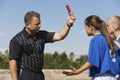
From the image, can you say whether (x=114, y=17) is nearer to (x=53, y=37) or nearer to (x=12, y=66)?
(x=53, y=37)

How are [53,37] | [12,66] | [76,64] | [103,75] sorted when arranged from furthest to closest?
[76,64] < [53,37] < [12,66] < [103,75]

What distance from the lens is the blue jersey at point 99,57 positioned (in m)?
5.24

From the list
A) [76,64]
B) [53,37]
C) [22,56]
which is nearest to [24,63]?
[22,56]

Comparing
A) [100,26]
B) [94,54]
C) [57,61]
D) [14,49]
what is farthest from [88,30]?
[57,61]

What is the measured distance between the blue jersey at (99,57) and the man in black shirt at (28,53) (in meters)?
0.79

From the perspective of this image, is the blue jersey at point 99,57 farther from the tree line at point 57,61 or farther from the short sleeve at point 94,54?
the tree line at point 57,61

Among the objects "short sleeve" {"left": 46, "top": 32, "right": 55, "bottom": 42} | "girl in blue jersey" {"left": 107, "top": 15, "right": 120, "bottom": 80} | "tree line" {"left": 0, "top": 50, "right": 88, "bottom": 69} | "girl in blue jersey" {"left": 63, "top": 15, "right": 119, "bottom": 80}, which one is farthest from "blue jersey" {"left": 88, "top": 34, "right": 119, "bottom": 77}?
"tree line" {"left": 0, "top": 50, "right": 88, "bottom": 69}

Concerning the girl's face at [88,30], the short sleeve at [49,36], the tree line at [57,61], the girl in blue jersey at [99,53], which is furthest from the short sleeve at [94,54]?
the tree line at [57,61]

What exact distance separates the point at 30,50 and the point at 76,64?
770 inches

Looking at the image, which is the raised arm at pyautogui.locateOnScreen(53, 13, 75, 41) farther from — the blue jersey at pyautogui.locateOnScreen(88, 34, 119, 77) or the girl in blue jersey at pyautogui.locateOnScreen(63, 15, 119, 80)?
the blue jersey at pyautogui.locateOnScreen(88, 34, 119, 77)

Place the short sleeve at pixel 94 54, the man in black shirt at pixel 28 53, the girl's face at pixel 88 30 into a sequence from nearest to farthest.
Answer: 1. the short sleeve at pixel 94 54
2. the girl's face at pixel 88 30
3. the man in black shirt at pixel 28 53

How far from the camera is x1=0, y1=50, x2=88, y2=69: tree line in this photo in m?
24.8

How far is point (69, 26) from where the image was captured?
240 inches

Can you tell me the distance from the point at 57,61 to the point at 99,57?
20703 mm
